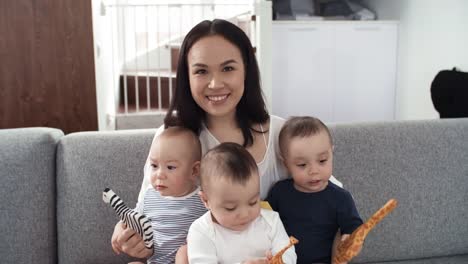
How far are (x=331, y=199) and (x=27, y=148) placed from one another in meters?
0.97

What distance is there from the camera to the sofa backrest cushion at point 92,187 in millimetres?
1514

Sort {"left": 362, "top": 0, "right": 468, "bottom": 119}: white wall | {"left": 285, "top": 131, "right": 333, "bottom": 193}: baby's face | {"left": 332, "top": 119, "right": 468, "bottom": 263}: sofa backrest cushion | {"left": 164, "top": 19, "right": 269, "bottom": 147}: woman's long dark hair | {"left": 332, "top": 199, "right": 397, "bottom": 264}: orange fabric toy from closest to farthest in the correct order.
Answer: {"left": 332, "top": 199, "right": 397, "bottom": 264}: orange fabric toy, {"left": 285, "top": 131, "right": 333, "bottom": 193}: baby's face, {"left": 164, "top": 19, "right": 269, "bottom": 147}: woman's long dark hair, {"left": 332, "top": 119, "right": 468, "bottom": 263}: sofa backrest cushion, {"left": 362, "top": 0, "right": 468, "bottom": 119}: white wall

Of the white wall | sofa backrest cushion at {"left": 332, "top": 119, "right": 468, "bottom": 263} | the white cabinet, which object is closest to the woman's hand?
sofa backrest cushion at {"left": 332, "top": 119, "right": 468, "bottom": 263}

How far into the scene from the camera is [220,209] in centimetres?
116

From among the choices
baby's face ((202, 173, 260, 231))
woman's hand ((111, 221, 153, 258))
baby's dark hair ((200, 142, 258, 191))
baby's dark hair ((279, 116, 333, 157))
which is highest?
baby's dark hair ((279, 116, 333, 157))

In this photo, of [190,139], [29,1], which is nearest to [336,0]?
[29,1]

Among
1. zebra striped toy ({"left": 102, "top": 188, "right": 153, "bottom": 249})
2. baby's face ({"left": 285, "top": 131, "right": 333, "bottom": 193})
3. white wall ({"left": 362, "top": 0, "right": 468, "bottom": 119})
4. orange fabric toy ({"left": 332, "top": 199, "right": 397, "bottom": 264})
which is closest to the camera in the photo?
orange fabric toy ({"left": 332, "top": 199, "right": 397, "bottom": 264})

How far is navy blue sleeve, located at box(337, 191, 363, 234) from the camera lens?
51.2 inches

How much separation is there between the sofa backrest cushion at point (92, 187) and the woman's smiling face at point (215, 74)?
0.34m

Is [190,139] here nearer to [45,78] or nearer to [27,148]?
[27,148]

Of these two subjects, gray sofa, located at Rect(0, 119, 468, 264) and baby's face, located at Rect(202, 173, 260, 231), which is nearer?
baby's face, located at Rect(202, 173, 260, 231)

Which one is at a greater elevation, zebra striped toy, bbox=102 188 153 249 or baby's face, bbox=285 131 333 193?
baby's face, bbox=285 131 333 193

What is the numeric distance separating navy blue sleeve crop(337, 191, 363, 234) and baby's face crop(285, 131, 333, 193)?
0.07 m

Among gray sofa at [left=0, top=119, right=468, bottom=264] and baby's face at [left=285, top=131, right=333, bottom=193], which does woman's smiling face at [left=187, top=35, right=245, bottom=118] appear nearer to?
baby's face at [left=285, top=131, right=333, bottom=193]
